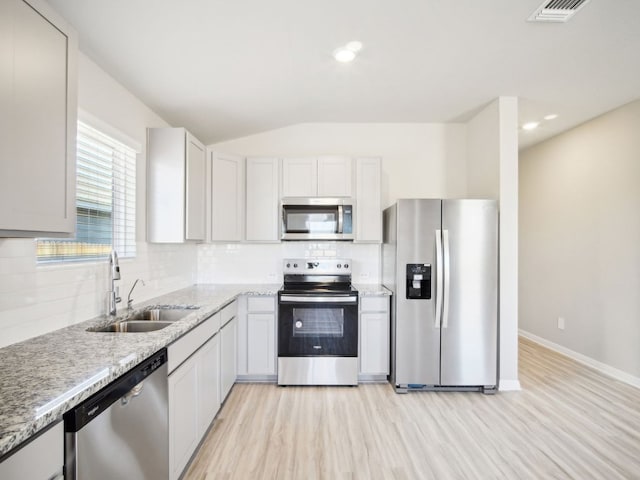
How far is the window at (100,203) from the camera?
6.12ft

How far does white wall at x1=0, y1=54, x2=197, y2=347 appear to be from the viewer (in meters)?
1.47

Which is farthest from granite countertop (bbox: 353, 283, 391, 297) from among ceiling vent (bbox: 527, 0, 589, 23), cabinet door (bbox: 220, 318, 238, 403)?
ceiling vent (bbox: 527, 0, 589, 23)

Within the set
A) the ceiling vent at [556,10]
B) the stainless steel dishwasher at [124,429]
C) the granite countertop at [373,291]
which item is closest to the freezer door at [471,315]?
the granite countertop at [373,291]

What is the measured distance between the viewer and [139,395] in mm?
1371

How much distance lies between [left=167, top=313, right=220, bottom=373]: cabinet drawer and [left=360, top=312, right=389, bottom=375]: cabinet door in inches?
54.6

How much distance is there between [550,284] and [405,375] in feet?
Result: 8.34

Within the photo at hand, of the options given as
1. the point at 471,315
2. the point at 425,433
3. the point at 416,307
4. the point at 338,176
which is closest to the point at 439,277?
the point at 416,307

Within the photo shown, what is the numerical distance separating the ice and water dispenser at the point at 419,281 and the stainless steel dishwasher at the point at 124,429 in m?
2.07

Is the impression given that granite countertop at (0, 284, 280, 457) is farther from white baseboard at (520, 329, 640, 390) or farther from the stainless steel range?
white baseboard at (520, 329, 640, 390)

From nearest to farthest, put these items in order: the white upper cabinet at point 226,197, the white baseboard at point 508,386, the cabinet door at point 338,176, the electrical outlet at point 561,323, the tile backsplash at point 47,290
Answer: the tile backsplash at point 47,290 → the white baseboard at point 508,386 → the white upper cabinet at point 226,197 → the cabinet door at point 338,176 → the electrical outlet at point 561,323

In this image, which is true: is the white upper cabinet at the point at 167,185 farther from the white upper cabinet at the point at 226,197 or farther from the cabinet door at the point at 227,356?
the cabinet door at the point at 227,356

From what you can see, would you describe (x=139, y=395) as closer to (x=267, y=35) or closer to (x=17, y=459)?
(x=17, y=459)

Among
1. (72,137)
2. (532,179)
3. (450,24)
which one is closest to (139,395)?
(72,137)

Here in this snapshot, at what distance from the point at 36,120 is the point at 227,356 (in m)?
2.13
